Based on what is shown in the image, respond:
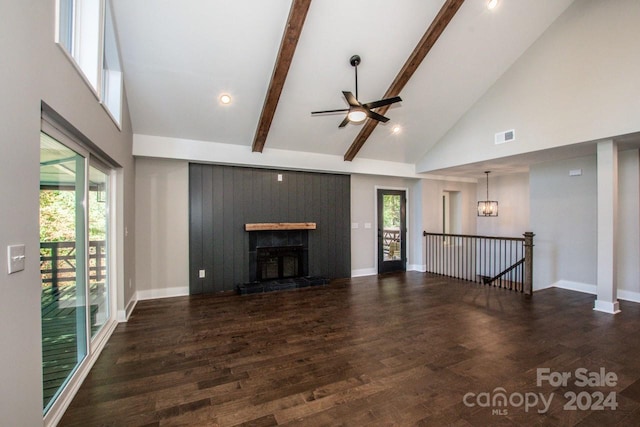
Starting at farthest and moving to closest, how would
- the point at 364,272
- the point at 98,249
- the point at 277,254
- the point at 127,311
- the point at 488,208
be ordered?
the point at 488,208
the point at 364,272
the point at 277,254
the point at 127,311
the point at 98,249

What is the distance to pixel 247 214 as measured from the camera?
5422 millimetres

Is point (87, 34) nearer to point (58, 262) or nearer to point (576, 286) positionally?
point (58, 262)

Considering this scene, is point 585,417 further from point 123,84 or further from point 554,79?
point 123,84

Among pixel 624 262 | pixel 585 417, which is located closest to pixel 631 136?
pixel 624 262

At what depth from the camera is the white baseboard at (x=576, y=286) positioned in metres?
5.13

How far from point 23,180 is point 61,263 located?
3.63 feet

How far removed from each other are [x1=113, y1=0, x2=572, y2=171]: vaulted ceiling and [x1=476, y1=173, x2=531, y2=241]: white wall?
3372mm

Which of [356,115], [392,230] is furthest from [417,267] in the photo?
[356,115]

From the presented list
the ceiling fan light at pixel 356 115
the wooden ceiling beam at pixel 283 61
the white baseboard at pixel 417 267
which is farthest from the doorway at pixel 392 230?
the wooden ceiling beam at pixel 283 61

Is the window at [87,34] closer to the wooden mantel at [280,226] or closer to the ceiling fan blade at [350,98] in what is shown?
the ceiling fan blade at [350,98]

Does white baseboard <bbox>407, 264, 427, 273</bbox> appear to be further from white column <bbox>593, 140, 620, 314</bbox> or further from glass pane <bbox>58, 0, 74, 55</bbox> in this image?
glass pane <bbox>58, 0, 74, 55</bbox>

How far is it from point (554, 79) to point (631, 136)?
1.31m

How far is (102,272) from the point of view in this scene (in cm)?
334

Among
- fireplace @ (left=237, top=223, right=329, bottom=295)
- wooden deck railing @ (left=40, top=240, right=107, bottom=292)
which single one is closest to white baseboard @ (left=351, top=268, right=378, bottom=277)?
fireplace @ (left=237, top=223, right=329, bottom=295)
